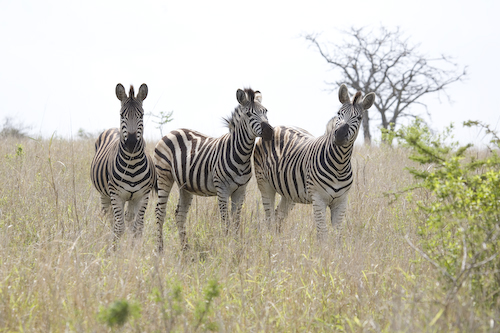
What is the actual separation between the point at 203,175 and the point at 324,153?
1.74m

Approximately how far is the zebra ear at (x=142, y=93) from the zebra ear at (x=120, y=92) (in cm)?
16

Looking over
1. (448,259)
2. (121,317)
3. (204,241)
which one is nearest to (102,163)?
(204,241)

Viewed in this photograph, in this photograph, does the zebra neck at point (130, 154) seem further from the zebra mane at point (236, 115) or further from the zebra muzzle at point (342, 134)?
the zebra muzzle at point (342, 134)

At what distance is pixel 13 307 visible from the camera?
10.2 feet

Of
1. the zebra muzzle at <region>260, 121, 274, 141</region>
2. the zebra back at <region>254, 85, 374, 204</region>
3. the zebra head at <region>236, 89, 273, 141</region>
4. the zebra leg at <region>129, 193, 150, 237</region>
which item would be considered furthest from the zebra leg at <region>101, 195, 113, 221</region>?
the zebra muzzle at <region>260, 121, 274, 141</region>

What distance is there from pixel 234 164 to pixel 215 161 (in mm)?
400

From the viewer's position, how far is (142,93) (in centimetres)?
536

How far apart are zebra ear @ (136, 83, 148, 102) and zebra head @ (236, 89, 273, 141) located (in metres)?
1.16

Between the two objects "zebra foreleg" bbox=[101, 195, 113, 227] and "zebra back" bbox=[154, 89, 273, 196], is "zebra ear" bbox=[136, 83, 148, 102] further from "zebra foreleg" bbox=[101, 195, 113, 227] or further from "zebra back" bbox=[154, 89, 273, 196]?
"zebra foreleg" bbox=[101, 195, 113, 227]

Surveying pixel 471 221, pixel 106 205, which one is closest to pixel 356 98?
pixel 471 221

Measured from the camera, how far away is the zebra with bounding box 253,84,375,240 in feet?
16.7

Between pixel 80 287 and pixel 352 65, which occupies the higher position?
pixel 352 65

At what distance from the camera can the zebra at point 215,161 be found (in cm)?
560

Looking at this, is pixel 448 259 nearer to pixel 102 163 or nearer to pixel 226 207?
pixel 226 207
